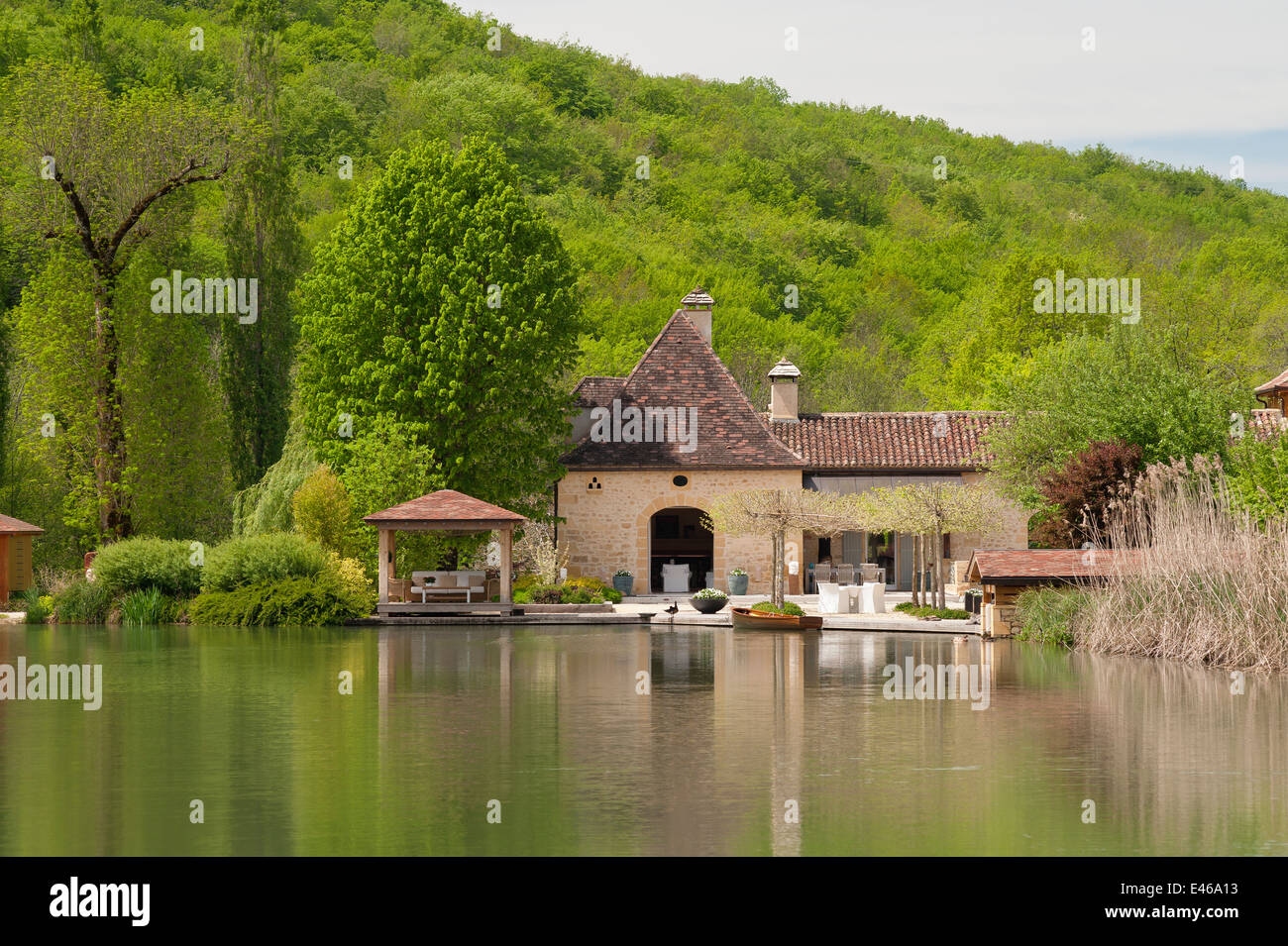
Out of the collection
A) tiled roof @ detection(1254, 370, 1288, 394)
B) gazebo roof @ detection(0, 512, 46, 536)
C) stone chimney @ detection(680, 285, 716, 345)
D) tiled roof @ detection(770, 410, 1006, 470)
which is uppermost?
stone chimney @ detection(680, 285, 716, 345)

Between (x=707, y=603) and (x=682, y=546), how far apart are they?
924 centimetres

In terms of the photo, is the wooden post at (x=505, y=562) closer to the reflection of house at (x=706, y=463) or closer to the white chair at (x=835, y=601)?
the reflection of house at (x=706, y=463)

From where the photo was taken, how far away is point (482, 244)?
41594 mm

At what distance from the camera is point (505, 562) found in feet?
121

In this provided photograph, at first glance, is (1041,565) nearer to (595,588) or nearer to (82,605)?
(595,588)

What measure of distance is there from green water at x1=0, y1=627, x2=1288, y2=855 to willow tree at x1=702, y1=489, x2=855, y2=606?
966 centimetres

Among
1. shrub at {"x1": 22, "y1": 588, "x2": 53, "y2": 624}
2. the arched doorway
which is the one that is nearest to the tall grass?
the arched doorway

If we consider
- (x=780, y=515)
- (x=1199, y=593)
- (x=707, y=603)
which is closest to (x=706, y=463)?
(x=707, y=603)

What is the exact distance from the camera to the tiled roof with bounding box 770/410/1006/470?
44.6m

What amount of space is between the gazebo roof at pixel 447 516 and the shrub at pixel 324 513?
230 centimetres

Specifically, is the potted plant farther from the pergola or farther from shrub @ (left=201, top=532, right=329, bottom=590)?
shrub @ (left=201, top=532, right=329, bottom=590)

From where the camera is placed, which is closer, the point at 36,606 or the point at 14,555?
the point at 36,606
